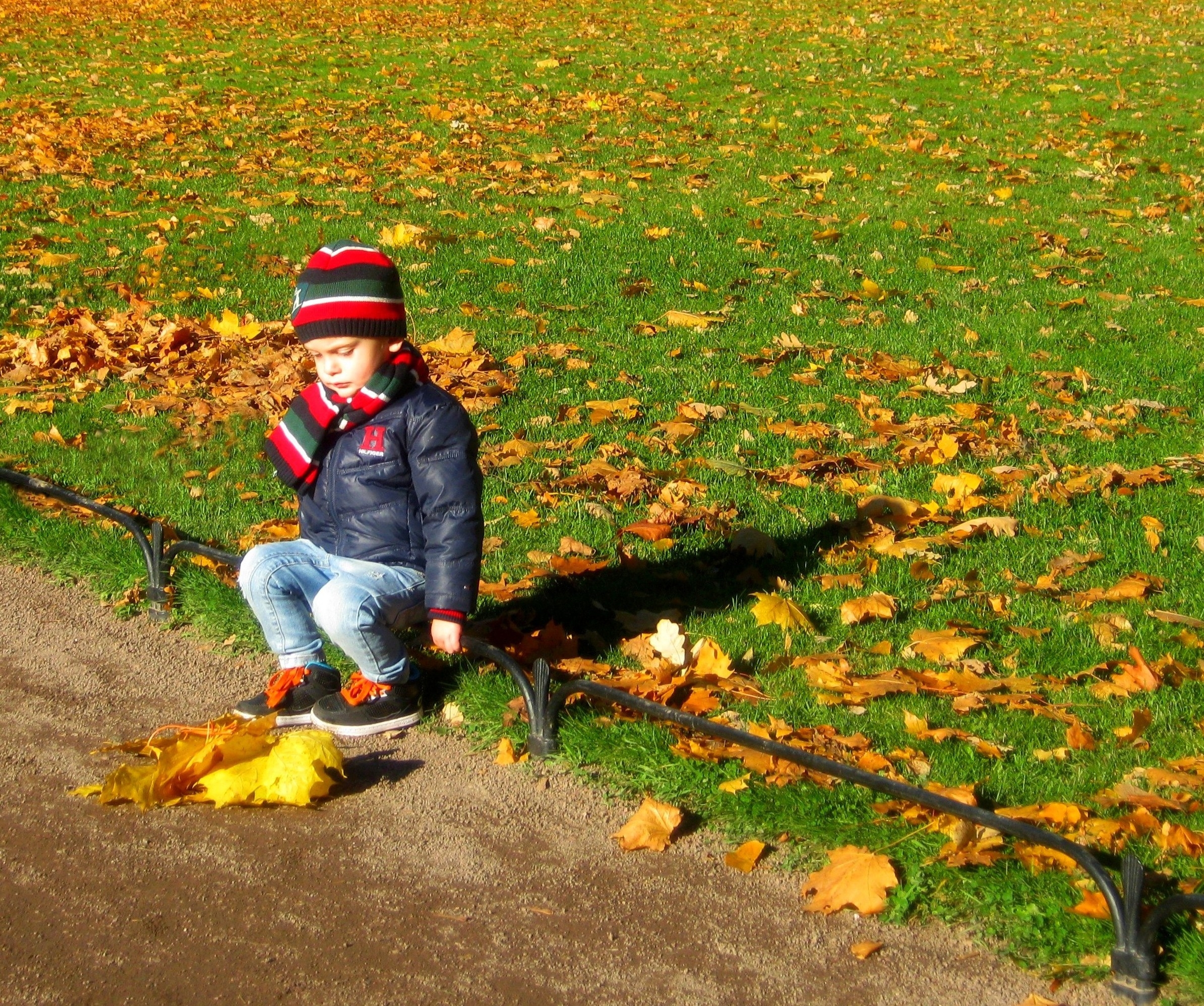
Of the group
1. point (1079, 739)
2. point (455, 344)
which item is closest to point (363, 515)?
point (1079, 739)

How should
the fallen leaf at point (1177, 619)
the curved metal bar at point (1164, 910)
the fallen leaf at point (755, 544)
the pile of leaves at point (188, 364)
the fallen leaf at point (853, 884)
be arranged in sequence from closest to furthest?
the curved metal bar at point (1164, 910) < the fallen leaf at point (853, 884) < the fallen leaf at point (1177, 619) < the fallen leaf at point (755, 544) < the pile of leaves at point (188, 364)

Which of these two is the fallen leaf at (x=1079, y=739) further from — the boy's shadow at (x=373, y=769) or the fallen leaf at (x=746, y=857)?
the boy's shadow at (x=373, y=769)

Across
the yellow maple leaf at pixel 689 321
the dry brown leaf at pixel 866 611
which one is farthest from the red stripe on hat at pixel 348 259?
the yellow maple leaf at pixel 689 321

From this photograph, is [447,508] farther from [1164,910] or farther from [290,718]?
[1164,910]

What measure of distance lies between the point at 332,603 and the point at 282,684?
1.37ft

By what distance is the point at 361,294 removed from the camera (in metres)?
3.69

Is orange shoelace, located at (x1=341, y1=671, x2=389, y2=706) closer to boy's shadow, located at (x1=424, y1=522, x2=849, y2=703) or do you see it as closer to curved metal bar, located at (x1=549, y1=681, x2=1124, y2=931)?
boy's shadow, located at (x1=424, y1=522, x2=849, y2=703)

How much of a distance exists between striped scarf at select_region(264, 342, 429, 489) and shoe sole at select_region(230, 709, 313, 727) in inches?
26.3

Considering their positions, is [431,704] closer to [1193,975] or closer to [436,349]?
[1193,975]

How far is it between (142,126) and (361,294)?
10518mm

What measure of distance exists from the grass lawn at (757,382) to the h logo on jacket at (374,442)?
775mm

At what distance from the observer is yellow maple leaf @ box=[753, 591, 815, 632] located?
14.5 ft

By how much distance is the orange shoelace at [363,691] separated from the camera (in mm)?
3889

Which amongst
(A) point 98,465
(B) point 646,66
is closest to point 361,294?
(A) point 98,465
